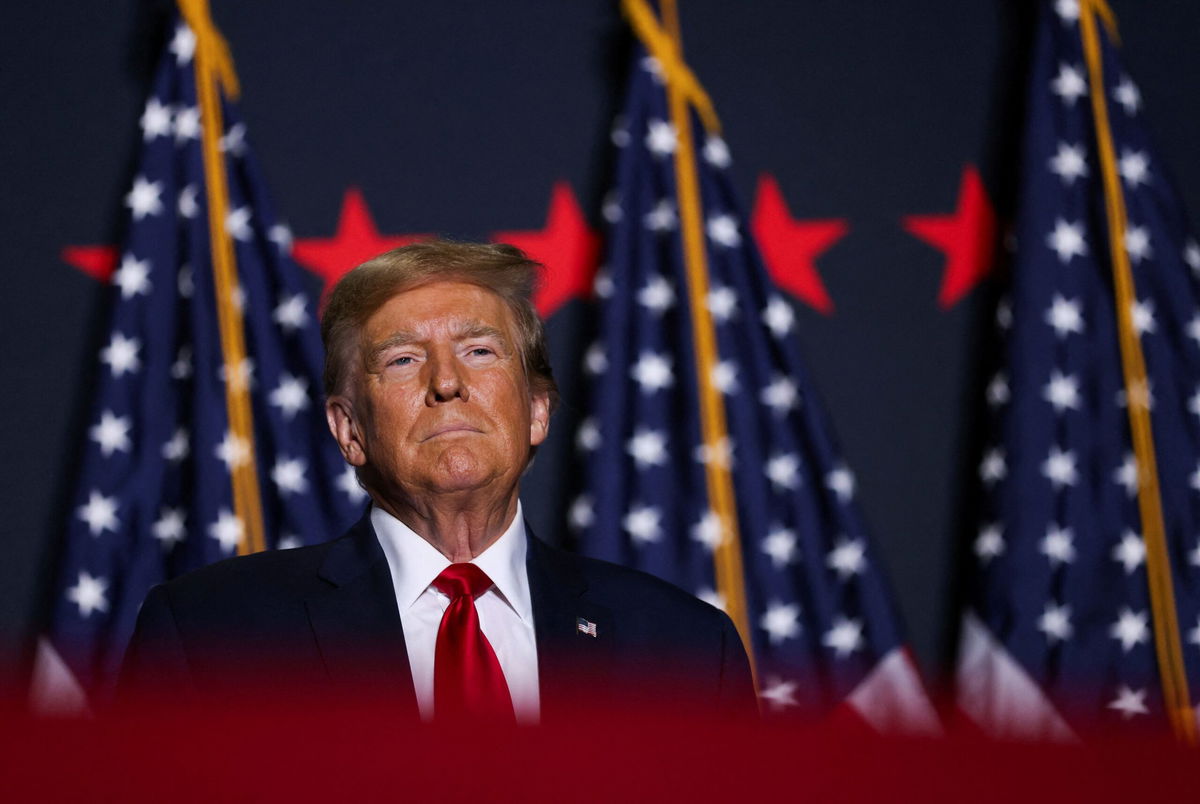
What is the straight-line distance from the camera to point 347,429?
1.98 meters

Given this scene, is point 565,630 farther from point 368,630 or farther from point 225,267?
point 225,267

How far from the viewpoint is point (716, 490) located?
10.1ft

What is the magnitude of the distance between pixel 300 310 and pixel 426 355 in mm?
1336

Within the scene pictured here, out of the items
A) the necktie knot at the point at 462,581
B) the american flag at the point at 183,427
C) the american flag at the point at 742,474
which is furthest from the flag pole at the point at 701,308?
the necktie knot at the point at 462,581

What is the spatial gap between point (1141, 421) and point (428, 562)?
207 centimetres

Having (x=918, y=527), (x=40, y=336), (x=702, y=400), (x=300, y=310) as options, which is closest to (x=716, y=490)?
(x=702, y=400)

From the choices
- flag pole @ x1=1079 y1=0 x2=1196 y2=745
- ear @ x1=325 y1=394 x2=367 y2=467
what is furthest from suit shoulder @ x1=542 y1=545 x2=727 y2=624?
Answer: flag pole @ x1=1079 y1=0 x2=1196 y2=745

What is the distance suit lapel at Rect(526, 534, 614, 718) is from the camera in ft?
5.51

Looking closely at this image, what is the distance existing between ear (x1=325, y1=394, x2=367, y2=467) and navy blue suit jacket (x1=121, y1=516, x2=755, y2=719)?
4.6 inches

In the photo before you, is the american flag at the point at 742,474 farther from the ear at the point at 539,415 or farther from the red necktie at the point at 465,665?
the red necktie at the point at 465,665

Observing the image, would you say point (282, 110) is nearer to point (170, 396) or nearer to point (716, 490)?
point (170, 396)

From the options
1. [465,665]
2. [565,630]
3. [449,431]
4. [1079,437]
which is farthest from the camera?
[1079,437]

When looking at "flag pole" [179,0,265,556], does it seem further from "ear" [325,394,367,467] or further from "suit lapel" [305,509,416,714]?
"suit lapel" [305,509,416,714]

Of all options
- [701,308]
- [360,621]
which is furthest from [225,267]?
[360,621]
